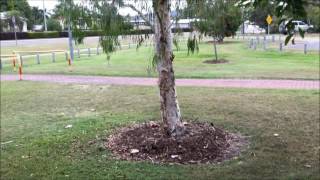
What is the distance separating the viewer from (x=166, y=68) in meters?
7.12

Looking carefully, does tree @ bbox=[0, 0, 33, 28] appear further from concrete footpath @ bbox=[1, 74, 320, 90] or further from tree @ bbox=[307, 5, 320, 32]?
concrete footpath @ bbox=[1, 74, 320, 90]

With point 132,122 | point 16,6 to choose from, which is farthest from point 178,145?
point 16,6

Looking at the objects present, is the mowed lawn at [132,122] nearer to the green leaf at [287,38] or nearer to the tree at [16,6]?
the tree at [16,6]

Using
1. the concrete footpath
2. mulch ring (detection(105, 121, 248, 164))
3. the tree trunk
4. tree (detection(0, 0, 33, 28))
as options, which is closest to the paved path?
the concrete footpath

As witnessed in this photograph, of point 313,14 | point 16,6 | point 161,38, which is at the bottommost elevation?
point 161,38

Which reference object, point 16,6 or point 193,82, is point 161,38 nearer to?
point 16,6

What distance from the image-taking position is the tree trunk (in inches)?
271

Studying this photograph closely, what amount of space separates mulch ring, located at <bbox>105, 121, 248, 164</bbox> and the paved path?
654cm

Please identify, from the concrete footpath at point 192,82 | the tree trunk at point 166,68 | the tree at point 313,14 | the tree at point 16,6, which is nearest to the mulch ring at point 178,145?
the tree trunk at point 166,68

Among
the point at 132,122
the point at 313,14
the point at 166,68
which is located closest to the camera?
the point at 313,14

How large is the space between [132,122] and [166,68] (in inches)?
95.9

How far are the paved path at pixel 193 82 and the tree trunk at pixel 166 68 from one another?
7.21 metres

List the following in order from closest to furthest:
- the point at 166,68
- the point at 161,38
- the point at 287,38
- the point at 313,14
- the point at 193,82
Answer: the point at 287,38 → the point at 313,14 → the point at 161,38 → the point at 166,68 → the point at 193,82

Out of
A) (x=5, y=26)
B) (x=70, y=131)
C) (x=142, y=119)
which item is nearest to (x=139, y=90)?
(x=142, y=119)
